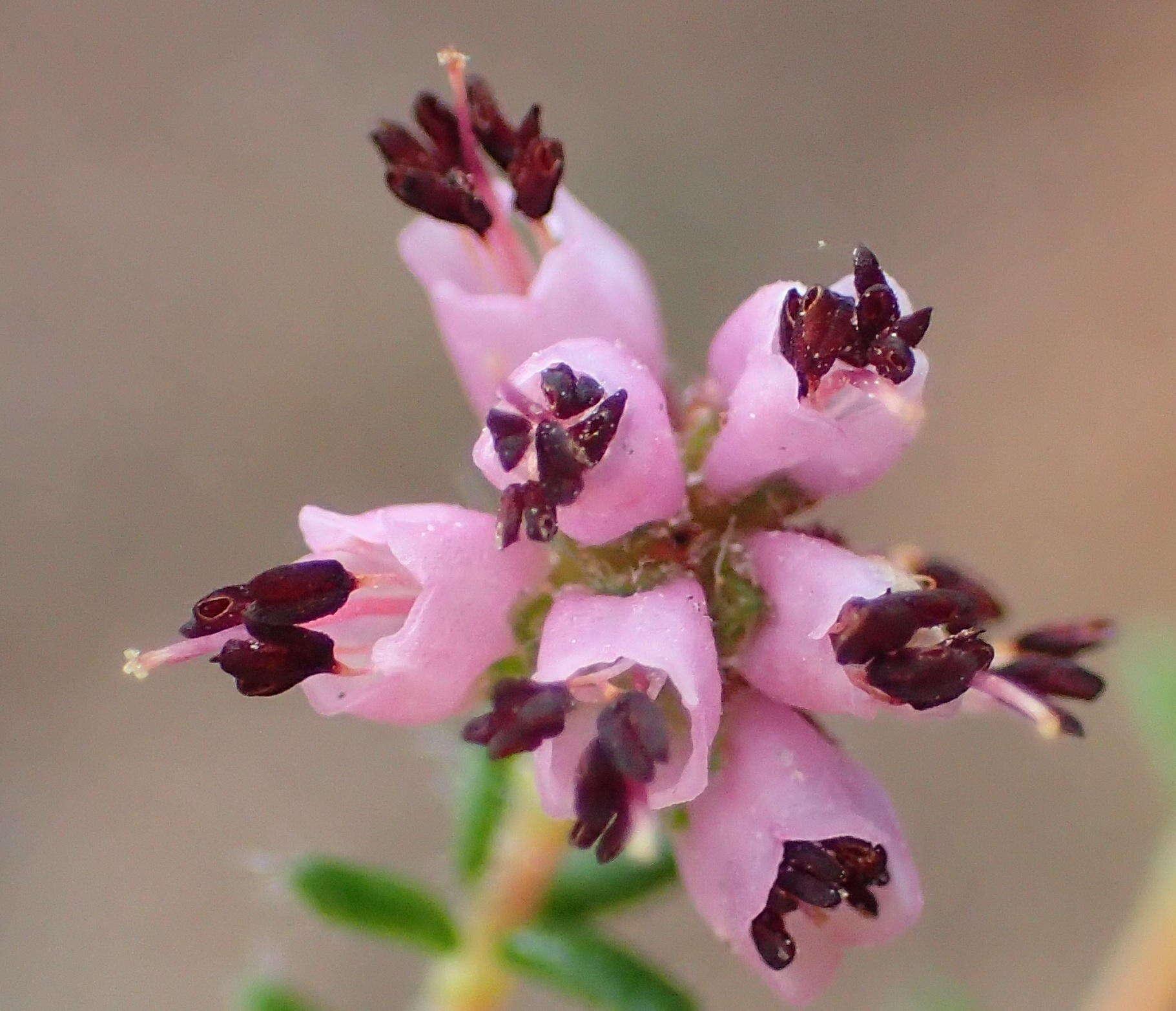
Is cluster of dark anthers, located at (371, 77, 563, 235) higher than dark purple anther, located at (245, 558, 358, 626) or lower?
higher

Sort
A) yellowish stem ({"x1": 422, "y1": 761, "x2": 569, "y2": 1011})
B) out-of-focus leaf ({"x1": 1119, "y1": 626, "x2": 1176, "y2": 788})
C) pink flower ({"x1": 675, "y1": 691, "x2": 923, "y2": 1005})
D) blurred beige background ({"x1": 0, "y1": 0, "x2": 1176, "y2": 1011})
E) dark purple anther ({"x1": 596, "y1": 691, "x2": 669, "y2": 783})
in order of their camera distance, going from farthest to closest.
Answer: blurred beige background ({"x1": 0, "y1": 0, "x2": 1176, "y2": 1011})
out-of-focus leaf ({"x1": 1119, "y1": 626, "x2": 1176, "y2": 788})
yellowish stem ({"x1": 422, "y1": 761, "x2": 569, "y2": 1011})
pink flower ({"x1": 675, "y1": 691, "x2": 923, "y2": 1005})
dark purple anther ({"x1": 596, "y1": 691, "x2": 669, "y2": 783})

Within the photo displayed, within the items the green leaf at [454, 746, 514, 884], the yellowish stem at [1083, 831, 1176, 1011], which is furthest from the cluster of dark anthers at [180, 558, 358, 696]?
the yellowish stem at [1083, 831, 1176, 1011]

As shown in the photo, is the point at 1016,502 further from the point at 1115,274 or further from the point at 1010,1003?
the point at 1010,1003

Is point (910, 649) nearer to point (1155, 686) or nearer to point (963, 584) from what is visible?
point (963, 584)

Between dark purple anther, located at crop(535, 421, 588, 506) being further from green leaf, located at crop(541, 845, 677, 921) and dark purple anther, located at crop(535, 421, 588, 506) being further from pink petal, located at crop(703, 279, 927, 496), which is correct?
green leaf, located at crop(541, 845, 677, 921)

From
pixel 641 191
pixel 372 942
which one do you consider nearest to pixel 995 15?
pixel 641 191

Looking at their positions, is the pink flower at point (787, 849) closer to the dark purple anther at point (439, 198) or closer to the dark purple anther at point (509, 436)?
the dark purple anther at point (509, 436)

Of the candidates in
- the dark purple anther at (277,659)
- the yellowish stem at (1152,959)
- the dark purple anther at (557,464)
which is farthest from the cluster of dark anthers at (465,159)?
the yellowish stem at (1152,959)
